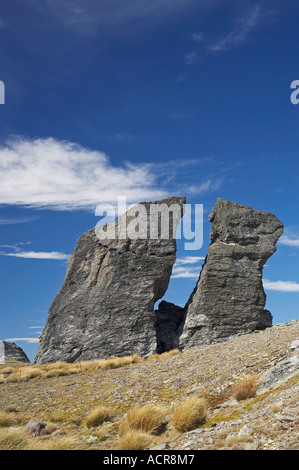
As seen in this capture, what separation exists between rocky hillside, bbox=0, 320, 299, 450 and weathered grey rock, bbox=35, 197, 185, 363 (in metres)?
8.22

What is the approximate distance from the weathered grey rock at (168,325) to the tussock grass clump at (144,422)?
2326 centimetres

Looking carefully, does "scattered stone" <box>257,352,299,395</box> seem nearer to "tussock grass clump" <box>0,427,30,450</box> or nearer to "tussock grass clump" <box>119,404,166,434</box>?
"tussock grass clump" <box>119,404,166,434</box>

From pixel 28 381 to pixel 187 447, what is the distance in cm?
2029

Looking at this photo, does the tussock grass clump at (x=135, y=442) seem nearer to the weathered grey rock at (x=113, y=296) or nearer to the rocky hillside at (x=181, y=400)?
the rocky hillside at (x=181, y=400)

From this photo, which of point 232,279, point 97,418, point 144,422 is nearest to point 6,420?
point 97,418

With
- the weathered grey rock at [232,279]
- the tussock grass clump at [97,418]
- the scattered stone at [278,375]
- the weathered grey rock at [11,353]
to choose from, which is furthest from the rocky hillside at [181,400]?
the weathered grey rock at [11,353]

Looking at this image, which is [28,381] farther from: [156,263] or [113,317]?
[156,263]

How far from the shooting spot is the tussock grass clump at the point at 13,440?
10.2m

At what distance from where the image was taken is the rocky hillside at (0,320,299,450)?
9039mm

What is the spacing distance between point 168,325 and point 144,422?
2722 centimetres

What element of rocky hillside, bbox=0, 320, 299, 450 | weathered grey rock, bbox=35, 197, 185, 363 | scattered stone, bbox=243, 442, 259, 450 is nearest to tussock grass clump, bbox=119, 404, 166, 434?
rocky hillside, bbox=0, 320, 299, 450

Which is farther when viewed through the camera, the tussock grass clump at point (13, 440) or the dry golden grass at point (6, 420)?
the dry golden grass at point (6, 420)

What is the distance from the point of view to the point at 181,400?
14469mm
